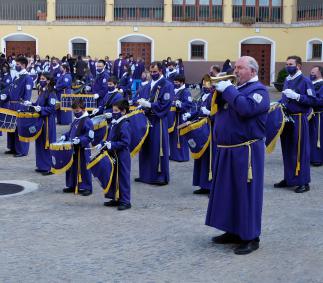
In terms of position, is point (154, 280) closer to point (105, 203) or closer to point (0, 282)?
point (0, 282)

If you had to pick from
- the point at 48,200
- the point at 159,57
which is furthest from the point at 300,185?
the point at 159,57

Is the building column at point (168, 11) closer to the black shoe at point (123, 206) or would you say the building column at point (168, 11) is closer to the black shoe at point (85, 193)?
the black shoe at point (85, 193)

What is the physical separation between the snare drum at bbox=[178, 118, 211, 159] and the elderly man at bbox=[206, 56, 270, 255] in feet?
8.58

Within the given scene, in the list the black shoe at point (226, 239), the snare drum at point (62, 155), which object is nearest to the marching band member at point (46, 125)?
the snare drum at point (62, 155)

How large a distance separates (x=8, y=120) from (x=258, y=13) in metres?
26.3

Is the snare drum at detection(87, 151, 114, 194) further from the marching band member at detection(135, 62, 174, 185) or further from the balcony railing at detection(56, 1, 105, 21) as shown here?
the balcony railing at detection(56, 1, 105, 21)

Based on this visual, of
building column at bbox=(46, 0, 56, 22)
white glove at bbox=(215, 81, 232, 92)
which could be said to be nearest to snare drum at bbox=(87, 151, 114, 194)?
white glove at bbox=(215, 81, 232, 92)

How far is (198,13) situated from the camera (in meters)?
36.1

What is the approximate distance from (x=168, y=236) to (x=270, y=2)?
3075 centimetres

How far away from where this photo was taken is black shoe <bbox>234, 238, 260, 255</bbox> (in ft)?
22.1

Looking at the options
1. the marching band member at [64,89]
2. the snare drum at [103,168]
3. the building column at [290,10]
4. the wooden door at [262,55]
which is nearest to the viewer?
the snare drum at [103,168]

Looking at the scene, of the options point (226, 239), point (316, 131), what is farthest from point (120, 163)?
point (316, 131)

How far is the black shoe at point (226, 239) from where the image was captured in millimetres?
7102

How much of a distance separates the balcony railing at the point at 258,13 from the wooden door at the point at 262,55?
4.67 ft
